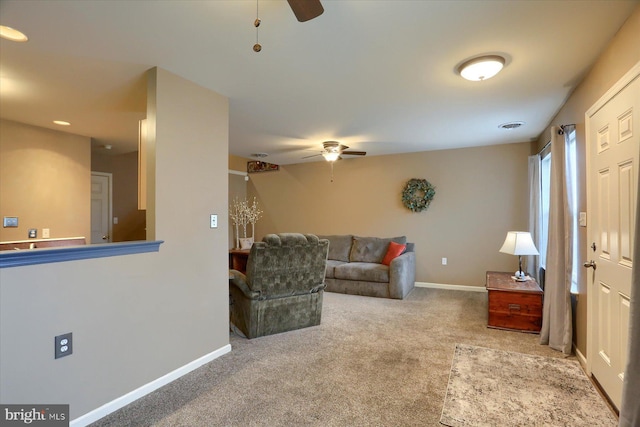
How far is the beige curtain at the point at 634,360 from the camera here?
1.43 metres

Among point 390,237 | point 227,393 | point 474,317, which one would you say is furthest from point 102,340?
point 390,237

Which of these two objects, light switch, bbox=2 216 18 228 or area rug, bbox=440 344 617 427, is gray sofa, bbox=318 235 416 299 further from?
light switch, bbox=2 216 18 228

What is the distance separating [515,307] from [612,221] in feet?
5.73

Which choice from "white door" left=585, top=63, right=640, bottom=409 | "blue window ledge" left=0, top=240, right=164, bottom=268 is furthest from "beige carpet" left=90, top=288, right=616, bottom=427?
"blue window ledge" left=0, top=240, right=164, bottom=268

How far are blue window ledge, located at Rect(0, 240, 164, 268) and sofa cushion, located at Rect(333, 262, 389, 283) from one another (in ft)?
11.0

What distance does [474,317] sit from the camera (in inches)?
154

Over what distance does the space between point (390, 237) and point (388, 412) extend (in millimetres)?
4040

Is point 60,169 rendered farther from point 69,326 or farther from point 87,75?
point 69,326

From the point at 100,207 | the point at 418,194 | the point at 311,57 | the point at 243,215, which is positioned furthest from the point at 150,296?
the point at 243,215

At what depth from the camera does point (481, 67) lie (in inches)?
91.4

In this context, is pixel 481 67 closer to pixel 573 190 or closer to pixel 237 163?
pixel 573 190

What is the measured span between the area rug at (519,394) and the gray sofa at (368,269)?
200cm

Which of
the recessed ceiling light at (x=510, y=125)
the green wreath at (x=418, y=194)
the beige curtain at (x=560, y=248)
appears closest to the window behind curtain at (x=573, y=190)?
the beige curtain at (x=560, y=248)

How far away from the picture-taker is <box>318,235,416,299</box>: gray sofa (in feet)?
15.8
